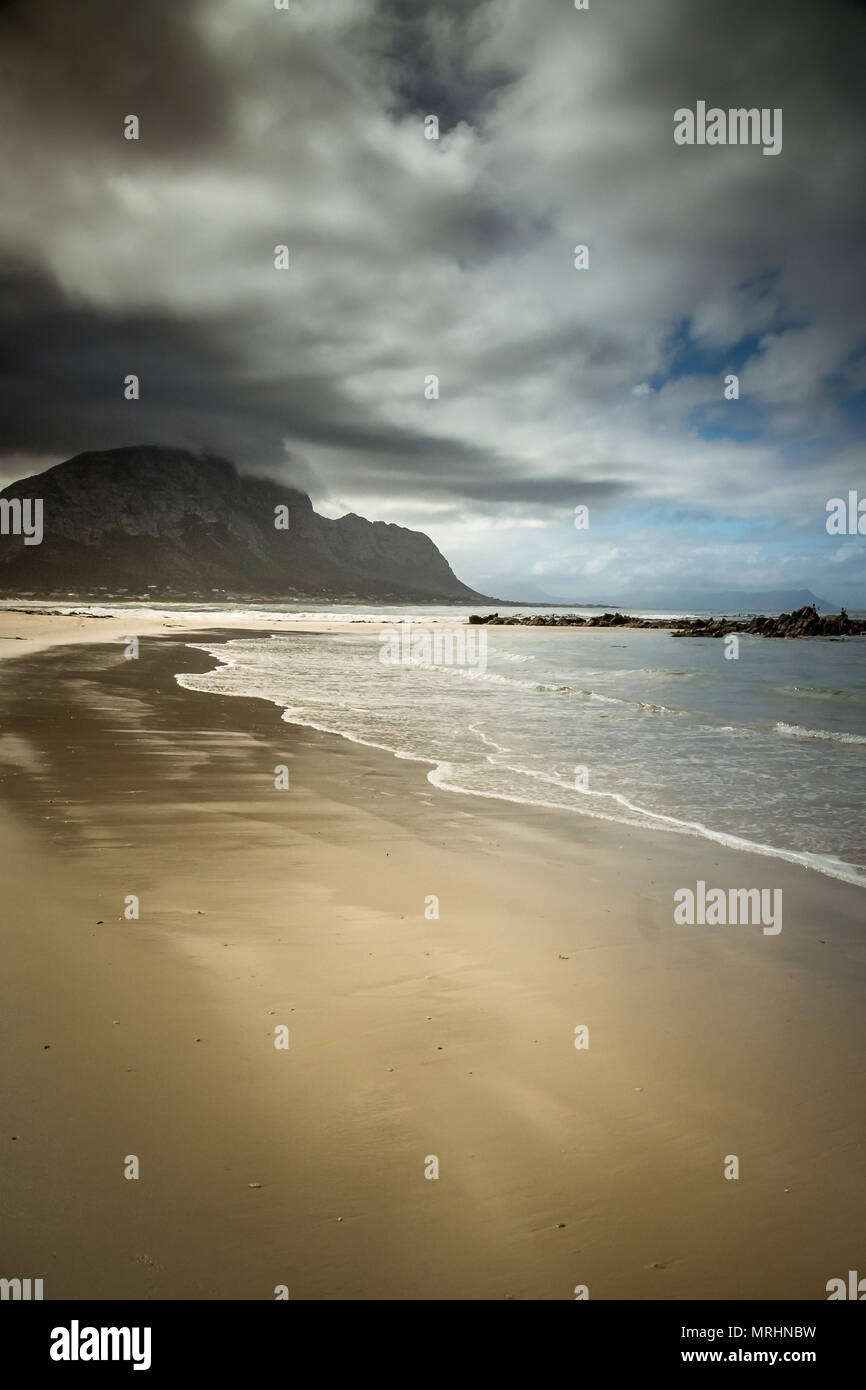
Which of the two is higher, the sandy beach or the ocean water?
the ocean water

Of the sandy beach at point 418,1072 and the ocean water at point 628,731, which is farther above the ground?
the ocean water at point 628,731

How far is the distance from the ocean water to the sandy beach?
1909mm

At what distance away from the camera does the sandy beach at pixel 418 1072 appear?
2.61m

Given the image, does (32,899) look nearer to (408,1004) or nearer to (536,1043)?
(408,1004)

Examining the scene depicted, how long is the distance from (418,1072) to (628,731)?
40.7 ft

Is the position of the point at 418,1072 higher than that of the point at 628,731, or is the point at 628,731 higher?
the point at 628,731

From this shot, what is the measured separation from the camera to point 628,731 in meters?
15.2

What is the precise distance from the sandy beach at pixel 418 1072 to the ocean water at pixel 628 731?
1909mm

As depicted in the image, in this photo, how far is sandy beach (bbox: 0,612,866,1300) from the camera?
103 inches

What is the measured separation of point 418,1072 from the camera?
3.62m

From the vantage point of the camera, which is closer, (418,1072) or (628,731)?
(418,1072)

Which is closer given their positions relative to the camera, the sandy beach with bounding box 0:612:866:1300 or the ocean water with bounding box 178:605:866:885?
the sandy beach with bounding box 0:612:866:1300

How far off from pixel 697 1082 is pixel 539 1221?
128 cm

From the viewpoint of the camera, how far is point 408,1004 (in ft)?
14.1
